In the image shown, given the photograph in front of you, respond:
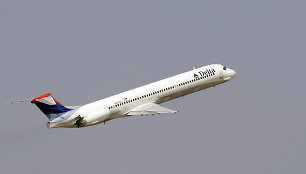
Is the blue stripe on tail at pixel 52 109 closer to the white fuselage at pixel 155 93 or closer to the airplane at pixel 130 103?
the airplane at pixel 130 103

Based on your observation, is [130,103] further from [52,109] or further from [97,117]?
[52,109]

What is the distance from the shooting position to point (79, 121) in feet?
286

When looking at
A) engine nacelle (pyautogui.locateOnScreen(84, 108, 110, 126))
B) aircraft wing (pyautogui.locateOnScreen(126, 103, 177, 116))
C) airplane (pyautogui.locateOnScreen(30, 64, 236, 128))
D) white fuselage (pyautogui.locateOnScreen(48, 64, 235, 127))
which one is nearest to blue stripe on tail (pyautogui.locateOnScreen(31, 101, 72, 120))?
airplane (pyautogui.locateOnScreen(30, 64, 236, 128))

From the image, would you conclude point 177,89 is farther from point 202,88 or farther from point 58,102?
point 58,102

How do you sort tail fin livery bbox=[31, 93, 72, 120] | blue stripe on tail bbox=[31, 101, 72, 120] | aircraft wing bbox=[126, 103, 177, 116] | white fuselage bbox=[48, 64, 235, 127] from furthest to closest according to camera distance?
aircraft wing bbox=[126, 103, 177, 116]
white fuselage bbox=[48, 64, 235, 127]
blue stripe on tail bbox=[31, 101, 72, 120]
tail fin livery bbox=[31, 93, 72, 120]

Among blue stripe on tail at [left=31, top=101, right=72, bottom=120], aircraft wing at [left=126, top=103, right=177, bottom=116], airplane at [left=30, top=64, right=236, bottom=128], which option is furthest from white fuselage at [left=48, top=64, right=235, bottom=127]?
blue stripe on tail at [left=31, top=101, right=72, bottom=120]

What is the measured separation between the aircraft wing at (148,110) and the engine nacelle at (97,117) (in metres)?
3.62

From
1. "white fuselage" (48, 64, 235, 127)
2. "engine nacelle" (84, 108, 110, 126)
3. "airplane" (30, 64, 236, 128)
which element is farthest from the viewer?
"white fuselage" (48, 64, 235, 127)

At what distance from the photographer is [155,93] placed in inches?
3647

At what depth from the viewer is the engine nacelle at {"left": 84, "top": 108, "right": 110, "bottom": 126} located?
285ft

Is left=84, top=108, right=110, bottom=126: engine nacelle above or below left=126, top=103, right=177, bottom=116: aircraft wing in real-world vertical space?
below

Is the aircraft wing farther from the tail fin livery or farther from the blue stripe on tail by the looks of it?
the tail fin livery

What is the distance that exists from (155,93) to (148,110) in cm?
400

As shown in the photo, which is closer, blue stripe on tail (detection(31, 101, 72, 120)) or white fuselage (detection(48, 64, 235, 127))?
blue stripe on tail (detection(31, 101, 72, 120))
